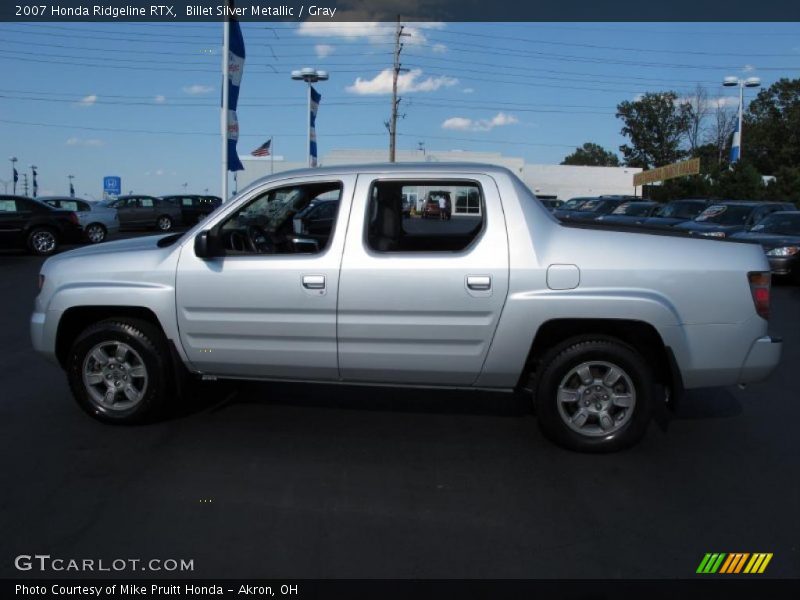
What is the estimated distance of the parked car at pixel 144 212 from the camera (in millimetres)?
32750

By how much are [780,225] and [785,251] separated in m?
1.53

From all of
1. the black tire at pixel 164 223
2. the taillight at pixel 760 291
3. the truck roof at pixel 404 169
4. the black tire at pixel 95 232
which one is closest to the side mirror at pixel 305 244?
the truck roof at pixel 404 169

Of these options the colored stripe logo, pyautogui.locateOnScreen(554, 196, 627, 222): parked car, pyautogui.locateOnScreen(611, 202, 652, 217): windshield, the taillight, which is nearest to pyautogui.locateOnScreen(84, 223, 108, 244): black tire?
pyautogui.locateOnScreen(554, 196, 627, 222): parked car

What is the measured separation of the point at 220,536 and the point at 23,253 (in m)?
18.9

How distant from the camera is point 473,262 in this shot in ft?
15.5

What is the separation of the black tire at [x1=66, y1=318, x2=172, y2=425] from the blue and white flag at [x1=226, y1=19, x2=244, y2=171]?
1344 centimetres

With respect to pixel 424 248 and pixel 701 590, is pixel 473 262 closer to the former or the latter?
pixel 424 248

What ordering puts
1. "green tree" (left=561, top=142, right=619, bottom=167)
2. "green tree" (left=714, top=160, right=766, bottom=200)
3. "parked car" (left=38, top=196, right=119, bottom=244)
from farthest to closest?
1. "green tree" (left=561, top=142, right=619, bottom=167)
2. "green tree" (left=714, top=160, right=766, bottom=200)
3. "parked car" (left=38, top=196, right=119, bottom=244)

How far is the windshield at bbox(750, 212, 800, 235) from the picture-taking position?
15.0 m

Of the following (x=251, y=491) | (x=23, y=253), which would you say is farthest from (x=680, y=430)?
(x=23, y=253)

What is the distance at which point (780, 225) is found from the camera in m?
15.3

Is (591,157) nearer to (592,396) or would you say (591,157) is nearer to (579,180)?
(579,180)

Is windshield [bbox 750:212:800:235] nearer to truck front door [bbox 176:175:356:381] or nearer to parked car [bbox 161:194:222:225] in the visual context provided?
truck front door [bbox 176:175:356:381]

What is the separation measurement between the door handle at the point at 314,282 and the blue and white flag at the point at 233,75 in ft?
45.9
